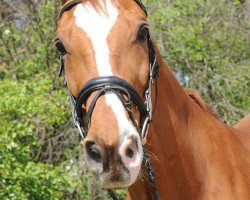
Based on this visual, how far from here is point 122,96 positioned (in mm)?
2590

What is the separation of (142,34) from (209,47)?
539 centimetres

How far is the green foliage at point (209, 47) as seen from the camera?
778 centimetres

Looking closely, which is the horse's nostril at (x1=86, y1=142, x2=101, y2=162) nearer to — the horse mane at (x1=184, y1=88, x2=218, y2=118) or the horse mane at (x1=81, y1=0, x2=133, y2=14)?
the horse mane at (x1=81, y1=0, x2=133, y2=14)

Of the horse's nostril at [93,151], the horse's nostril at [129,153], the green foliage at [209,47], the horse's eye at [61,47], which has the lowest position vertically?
the green foliage at [209,47]

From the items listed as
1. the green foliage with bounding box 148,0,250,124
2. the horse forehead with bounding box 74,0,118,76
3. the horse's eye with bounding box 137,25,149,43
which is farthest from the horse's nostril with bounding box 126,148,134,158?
the green foliage with bounding box 148,0,250,124

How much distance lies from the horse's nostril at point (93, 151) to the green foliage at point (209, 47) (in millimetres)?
5123

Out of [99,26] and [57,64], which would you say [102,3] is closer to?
[99,26]

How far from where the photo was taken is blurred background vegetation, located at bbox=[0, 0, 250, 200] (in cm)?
698

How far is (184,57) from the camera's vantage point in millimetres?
7891

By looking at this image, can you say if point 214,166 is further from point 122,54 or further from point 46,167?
point 46,167

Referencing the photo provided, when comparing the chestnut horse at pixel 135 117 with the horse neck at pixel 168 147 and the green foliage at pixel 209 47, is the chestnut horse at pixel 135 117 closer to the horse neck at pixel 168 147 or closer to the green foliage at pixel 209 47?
the horse neck at pixel 168 147

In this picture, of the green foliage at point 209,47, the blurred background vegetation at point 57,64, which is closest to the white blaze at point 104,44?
the blurred background vegetation at point 57,64

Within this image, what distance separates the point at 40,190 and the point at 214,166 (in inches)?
124

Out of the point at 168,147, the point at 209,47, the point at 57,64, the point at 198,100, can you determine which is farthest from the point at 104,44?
the point at 209,47
